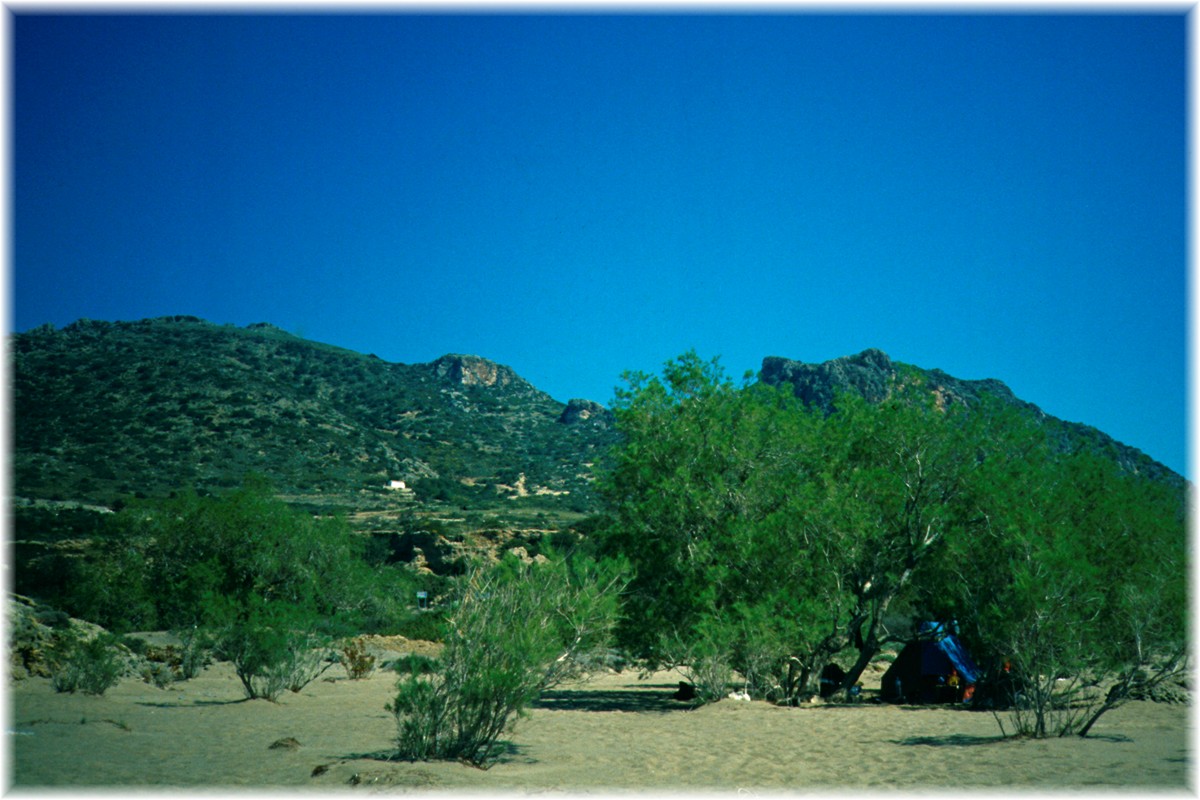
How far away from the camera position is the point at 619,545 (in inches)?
762

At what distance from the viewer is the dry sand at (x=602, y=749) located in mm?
9625

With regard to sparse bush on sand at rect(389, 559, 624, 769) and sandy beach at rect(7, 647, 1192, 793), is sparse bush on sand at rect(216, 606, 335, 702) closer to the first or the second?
sandy beach at rect(7, 647, 1192, 793)

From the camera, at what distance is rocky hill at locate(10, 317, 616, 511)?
51.7 m

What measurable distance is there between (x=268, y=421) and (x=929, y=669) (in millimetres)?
48043

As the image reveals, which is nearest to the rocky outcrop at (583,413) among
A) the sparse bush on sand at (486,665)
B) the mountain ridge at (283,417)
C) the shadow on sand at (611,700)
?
the mountain ridge at (283,417)

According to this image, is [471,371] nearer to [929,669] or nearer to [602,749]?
[929,669]

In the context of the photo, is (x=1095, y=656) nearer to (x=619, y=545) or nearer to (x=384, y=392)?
(x=619, y=545)

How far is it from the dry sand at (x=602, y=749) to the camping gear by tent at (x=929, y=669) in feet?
5.82

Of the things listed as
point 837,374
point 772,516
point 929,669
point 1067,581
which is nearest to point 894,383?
point 772,516

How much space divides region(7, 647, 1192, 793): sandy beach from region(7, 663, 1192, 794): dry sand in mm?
31

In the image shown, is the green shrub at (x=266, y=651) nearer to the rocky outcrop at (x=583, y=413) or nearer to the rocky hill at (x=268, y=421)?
the rocky hill at (x=268, y=421)

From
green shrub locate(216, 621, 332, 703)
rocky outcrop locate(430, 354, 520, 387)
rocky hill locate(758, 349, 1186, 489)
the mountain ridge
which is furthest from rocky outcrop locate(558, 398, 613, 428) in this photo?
green shrub locate(216, 621, 332, 703)

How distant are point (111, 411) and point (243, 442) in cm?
777

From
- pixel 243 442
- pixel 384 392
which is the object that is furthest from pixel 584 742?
pixel 384 392
